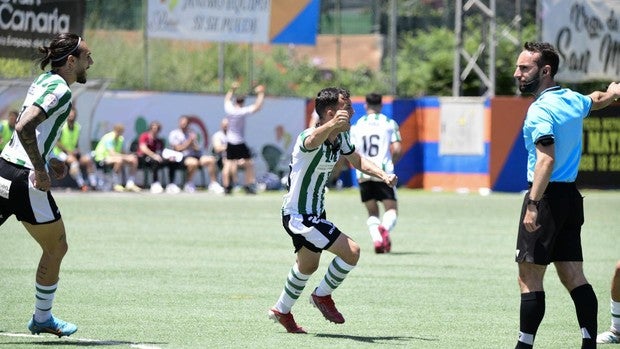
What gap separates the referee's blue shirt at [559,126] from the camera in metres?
7.92

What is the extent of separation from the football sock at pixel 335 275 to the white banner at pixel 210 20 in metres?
23.2

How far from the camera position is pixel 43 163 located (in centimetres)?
861

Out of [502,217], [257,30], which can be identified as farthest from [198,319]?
[257,30]

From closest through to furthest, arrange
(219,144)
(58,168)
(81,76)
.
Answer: (81,76) < (58,168) < (219,144)

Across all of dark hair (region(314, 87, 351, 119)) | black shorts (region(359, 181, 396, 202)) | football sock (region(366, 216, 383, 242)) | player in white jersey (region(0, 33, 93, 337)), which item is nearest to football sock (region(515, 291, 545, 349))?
dark hair (region(314, 87, 351, 119))

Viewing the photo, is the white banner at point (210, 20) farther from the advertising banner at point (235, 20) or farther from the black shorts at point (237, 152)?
the black shorts at point (237, 152)

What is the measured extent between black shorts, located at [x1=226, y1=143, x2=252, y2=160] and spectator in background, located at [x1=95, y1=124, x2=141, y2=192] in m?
2.40

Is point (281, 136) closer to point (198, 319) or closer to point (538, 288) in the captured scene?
point (198, 319)

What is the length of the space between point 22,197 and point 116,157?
69.3 feet

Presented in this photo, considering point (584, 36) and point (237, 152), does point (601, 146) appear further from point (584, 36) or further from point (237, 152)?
point (237, 152)

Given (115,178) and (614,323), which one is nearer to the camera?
(614,323)

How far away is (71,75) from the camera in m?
9.01

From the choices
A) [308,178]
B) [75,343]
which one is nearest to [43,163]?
[75,343]

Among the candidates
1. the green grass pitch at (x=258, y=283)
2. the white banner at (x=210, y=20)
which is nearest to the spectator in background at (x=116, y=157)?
the white banner at (x=210, y=20)
